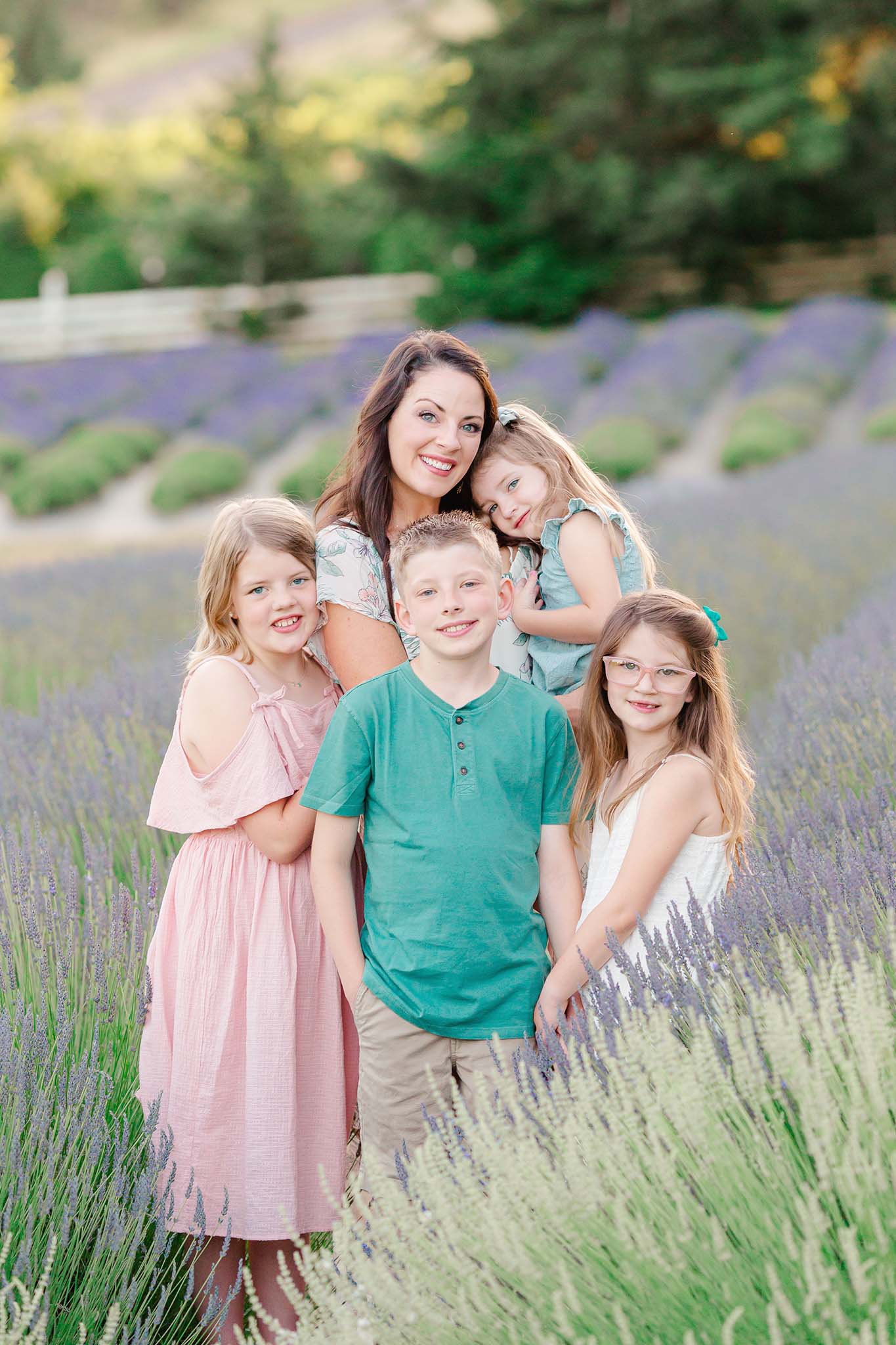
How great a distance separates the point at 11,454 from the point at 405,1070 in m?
15.0

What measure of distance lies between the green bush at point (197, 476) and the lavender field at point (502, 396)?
23 millimetres

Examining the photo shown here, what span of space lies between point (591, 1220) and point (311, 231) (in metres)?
23.8

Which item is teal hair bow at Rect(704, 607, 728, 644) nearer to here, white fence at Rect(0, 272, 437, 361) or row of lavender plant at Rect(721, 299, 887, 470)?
row of lavender plant at Rect(721, 299, 887, 470)

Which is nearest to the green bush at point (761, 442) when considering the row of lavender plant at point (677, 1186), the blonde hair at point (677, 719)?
the blonde hair at point (677, 719)

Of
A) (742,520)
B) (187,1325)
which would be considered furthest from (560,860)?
(742,520)

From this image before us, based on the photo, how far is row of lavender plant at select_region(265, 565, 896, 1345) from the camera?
4.60ft

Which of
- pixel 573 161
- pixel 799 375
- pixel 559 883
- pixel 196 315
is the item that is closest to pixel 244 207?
pixel 196 315

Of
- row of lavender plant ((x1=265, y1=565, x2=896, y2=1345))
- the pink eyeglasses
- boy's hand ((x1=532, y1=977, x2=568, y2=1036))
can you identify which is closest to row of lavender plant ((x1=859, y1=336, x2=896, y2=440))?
the pink eyeglasses

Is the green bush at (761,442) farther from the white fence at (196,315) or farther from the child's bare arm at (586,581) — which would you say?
the child's bare arm at (586,581)

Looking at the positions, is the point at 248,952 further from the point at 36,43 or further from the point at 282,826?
the point at 36,43

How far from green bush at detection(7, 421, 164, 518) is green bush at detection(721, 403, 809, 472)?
7.01 metres

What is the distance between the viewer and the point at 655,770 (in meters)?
2.34

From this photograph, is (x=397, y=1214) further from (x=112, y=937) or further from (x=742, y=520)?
(x=742, y=520)

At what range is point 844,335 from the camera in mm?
17391
